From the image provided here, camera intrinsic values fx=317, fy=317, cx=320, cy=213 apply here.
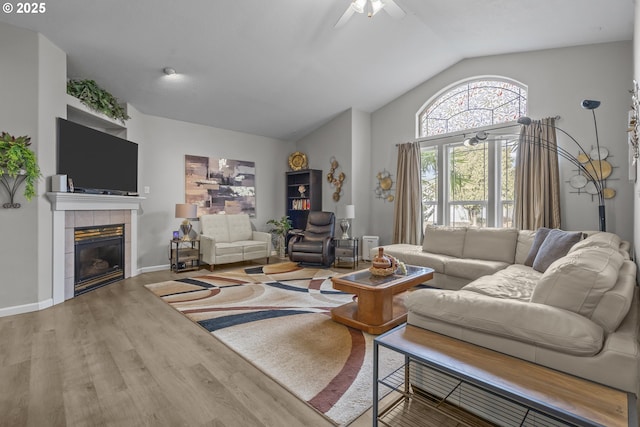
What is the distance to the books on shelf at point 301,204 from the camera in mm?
6695

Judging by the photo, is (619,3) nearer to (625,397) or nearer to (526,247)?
(526,247)

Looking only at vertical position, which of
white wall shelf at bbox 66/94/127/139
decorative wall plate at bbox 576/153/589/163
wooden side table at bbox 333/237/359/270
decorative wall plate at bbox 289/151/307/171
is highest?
white wall shelf at bbox 66/94/127/139

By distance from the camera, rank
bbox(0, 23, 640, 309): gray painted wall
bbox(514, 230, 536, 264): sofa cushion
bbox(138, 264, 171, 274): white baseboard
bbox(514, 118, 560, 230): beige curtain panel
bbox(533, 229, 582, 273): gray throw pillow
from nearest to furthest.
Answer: bbox(533, 229, 582, 273): gray throw pillow
bbox(0, 23, 640, 309): gray painted wall
bbox(514, 230, 536, 264): sofa cushion
bbox(514, 118, 560, 230): beige curtain panel
bbox(138, 264, 171, 274): white baseboard

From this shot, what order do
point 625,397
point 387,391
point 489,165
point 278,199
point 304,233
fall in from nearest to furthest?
→ point 625,397
point 387,391
point 489,165
point 304,233
point 278,199

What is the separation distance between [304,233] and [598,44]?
498 cm

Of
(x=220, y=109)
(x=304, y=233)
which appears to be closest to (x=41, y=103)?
(x=220, y=109)

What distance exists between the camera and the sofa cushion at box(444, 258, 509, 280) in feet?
12.1

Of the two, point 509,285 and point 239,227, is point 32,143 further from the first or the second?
point 509,285

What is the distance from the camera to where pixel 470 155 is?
5141 millimetres

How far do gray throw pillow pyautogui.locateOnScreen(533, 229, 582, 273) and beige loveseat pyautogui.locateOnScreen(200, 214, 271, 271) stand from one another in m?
4.18

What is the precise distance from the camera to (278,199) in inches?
283

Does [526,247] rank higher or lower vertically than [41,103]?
lower

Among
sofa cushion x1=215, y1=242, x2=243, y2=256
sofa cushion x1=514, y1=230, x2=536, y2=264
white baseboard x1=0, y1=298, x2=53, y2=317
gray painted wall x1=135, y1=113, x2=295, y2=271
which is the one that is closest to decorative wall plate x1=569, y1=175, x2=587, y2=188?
sofa cushion x1=514, y1=230, x2=536, y2=264

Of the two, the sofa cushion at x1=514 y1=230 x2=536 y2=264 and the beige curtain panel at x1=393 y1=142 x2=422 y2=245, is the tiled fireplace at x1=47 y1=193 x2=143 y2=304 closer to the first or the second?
the beige curtain panel at x1=393 y1=142 x2=422 y2=245
